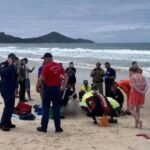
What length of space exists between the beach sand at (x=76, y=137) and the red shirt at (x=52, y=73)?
105 cm

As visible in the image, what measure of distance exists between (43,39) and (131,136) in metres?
191

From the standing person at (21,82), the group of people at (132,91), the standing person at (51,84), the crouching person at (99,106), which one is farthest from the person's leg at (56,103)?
the standing person at (21,82)

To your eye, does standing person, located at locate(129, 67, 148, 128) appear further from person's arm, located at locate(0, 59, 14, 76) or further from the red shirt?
person's arm, located at locate(0, 59, 14, 76)

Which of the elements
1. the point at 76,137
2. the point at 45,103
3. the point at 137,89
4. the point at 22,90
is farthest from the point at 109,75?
the point at 76,137

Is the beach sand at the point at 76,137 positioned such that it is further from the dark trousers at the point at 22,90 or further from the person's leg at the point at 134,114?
the dark trousers at the point at 22,90

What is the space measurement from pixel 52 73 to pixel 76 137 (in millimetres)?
1358

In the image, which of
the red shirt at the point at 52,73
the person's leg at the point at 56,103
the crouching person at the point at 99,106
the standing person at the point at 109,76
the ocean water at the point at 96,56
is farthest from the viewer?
the ocean water at the point at 96,56

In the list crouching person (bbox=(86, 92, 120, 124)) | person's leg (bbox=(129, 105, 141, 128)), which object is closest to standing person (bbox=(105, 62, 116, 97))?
crouching person (bbox=(86, 92, 120, 124))

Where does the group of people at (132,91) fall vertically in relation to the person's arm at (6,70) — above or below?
below

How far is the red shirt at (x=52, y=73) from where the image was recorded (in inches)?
344

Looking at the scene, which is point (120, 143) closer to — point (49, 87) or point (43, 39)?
point (49, 87)

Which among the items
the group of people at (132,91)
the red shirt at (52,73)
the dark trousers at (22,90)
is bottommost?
the dark trousers at (22,90)

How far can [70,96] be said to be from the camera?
37.4 ft

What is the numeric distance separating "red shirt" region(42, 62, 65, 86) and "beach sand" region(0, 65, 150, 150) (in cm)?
105
